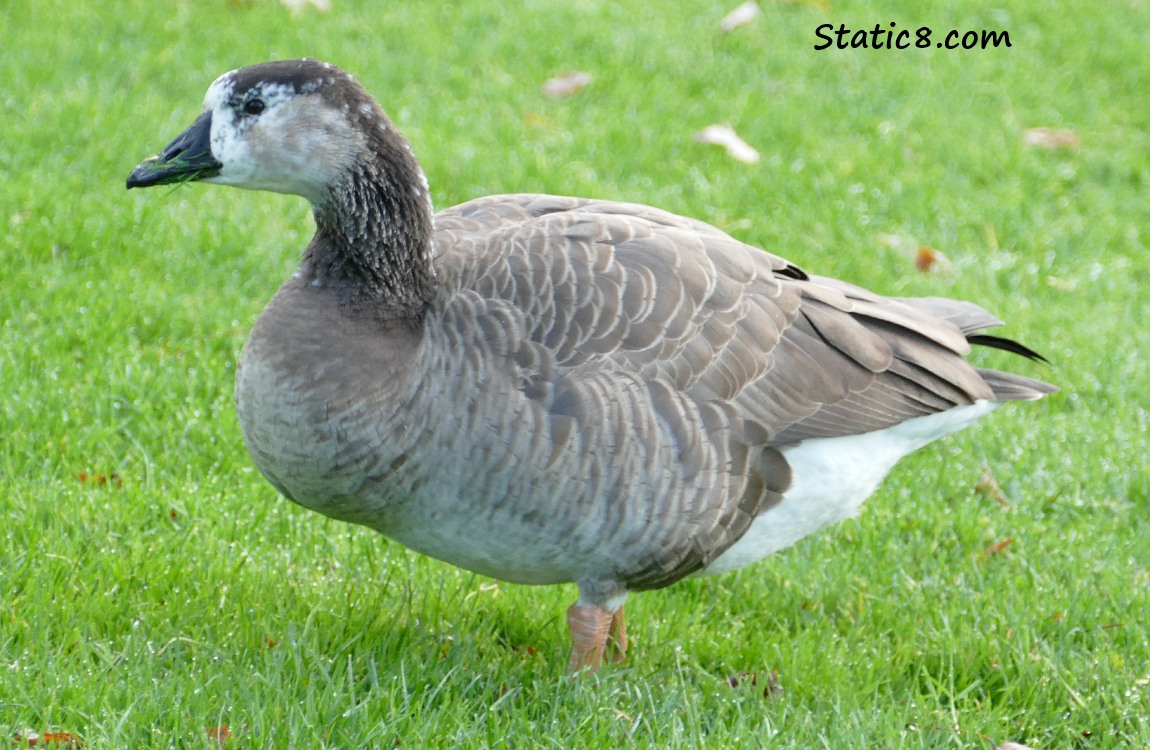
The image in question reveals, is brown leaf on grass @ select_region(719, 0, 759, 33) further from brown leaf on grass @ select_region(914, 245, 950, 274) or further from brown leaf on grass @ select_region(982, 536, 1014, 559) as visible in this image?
brown leaf on grass @ select_region(982, 536, 1014, 559)

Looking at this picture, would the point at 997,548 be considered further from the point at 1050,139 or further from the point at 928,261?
the point at 1050,139

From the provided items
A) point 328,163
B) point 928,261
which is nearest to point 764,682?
point 328,163

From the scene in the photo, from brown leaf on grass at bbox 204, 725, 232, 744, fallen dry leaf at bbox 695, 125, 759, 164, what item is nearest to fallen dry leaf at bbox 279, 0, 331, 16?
fallen dry leaf at bbox 695, 125, 759, 164

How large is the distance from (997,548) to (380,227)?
2469mm

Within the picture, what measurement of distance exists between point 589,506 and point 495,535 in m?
0.26

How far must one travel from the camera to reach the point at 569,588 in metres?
4.57

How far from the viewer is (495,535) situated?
3490 mm

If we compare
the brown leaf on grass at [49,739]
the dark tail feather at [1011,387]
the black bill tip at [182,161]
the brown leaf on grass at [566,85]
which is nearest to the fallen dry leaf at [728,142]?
the brown leaf on grass at [566,85]

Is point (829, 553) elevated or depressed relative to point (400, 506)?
depressed

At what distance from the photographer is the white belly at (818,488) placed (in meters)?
3.83

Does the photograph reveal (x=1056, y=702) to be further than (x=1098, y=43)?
No

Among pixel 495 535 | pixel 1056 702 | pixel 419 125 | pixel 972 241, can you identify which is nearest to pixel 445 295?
pixel 495 535

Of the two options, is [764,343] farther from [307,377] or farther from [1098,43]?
[1098,43]

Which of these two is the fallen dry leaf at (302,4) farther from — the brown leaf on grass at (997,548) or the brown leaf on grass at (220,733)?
the brown leaf on grass at (220,733)
